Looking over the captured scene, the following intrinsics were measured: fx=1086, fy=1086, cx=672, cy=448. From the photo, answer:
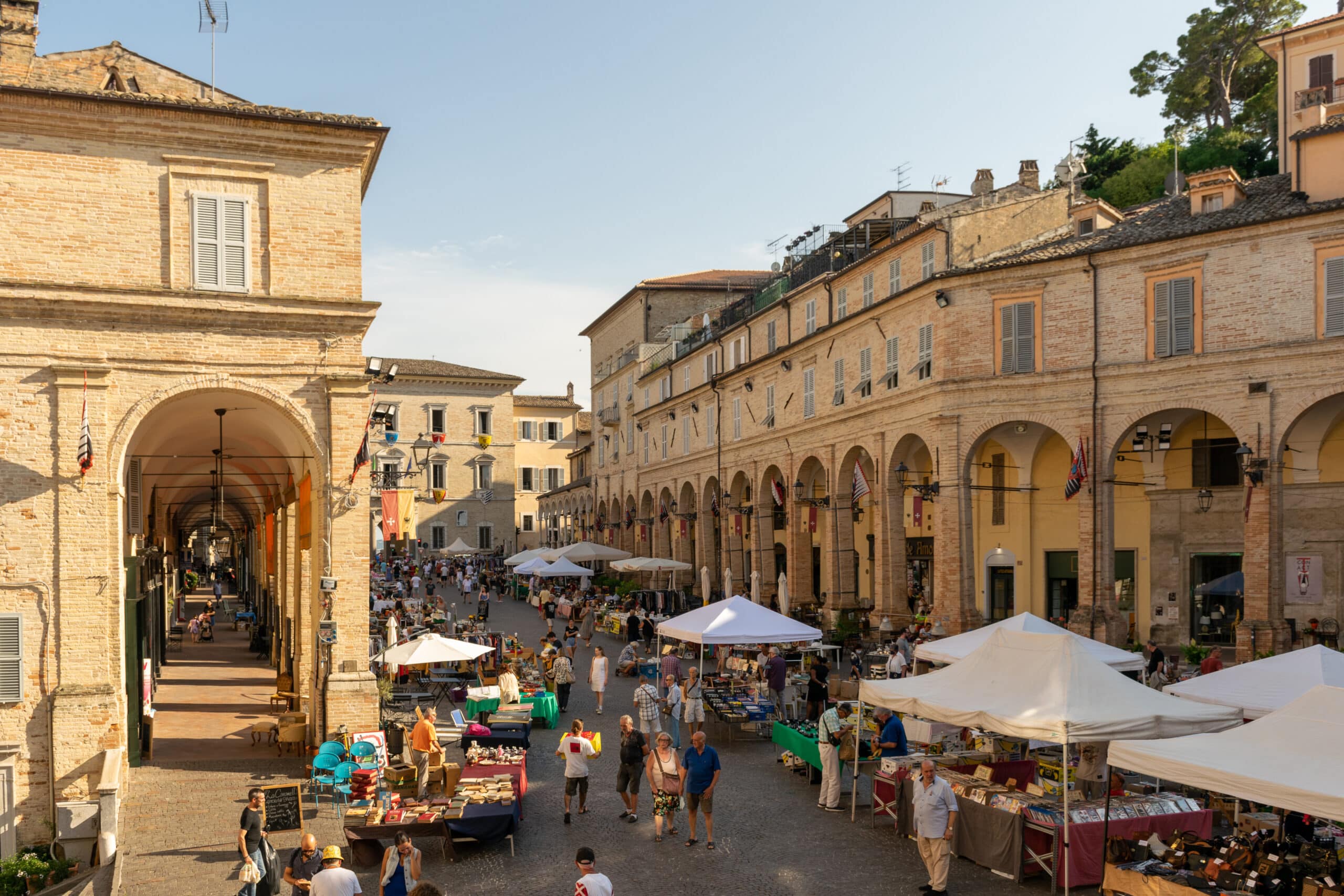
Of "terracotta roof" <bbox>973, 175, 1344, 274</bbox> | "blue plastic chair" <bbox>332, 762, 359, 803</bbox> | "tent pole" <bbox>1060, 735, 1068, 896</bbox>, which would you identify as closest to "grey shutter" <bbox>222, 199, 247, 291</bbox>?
"blue plastic chair" <bbox>332, 762, 359, 803</bbox>

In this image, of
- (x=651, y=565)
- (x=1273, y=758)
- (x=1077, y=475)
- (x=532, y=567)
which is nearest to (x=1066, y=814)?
(x=1273, y=758)

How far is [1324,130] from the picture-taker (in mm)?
24125

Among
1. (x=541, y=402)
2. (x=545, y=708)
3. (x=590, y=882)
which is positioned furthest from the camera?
(x=541, y=402)

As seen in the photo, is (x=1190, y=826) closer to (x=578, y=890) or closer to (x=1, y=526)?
(x=578, y=890)

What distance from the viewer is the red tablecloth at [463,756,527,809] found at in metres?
14.4

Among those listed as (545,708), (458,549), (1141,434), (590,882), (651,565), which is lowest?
(545,708)

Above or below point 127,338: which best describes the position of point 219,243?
above

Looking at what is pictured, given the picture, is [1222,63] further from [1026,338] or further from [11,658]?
[11,658]

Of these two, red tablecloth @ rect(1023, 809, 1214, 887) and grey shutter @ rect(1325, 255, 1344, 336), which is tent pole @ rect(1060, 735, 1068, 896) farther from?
grey shutter @ rect(1325, 255, 1344, 336)

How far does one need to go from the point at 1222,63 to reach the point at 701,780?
50.5 meters

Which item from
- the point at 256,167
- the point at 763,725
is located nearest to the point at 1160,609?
the point at 763,725

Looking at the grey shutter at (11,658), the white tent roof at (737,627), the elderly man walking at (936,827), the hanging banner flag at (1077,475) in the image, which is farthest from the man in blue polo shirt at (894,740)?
the hanging banner flag at (1077,475)

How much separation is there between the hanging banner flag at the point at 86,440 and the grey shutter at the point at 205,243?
7.04 feet

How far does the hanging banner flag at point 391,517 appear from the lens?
2305 cm
